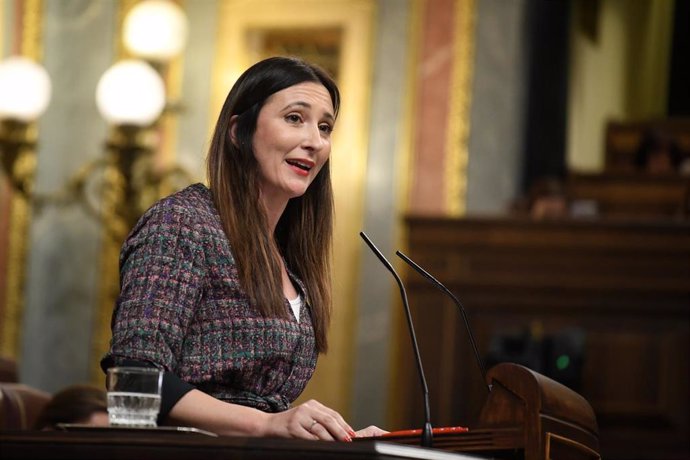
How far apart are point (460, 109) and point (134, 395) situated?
18.7ft

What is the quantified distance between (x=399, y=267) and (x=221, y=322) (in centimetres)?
461

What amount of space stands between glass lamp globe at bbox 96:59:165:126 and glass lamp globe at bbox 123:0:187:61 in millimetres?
273

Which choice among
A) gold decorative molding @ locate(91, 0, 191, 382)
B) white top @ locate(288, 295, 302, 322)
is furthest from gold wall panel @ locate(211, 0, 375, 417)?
white top @ locate(288, 295, 302, 322)

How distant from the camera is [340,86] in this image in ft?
24.5

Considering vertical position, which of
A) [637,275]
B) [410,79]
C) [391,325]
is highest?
[410,79]

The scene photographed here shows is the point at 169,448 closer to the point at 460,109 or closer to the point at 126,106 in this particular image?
the point at 126,106

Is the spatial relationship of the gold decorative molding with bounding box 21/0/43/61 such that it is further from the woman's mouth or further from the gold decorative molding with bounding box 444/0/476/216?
the woman's mouth

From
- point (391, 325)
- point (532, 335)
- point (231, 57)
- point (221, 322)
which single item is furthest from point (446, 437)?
point (231, 57)

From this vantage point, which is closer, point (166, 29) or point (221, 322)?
point (221, 322)

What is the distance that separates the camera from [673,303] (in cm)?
559

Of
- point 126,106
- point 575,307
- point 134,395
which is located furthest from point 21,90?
point 134,395

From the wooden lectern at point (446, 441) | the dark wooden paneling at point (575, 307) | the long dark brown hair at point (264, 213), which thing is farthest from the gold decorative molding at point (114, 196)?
the wooden lectern at point (446, 441)

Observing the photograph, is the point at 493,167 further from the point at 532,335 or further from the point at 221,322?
the point at 221,322

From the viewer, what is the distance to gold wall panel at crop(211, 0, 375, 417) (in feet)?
24.3
